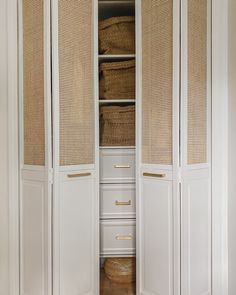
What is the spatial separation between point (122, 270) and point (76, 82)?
133 cm

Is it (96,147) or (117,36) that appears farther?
(117,36)

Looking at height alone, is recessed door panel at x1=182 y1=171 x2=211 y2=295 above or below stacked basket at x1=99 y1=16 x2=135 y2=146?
below

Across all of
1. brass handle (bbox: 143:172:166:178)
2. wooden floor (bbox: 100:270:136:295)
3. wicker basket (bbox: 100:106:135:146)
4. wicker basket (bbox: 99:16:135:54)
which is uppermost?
wicker basket (bbox: 99:16:135:54)

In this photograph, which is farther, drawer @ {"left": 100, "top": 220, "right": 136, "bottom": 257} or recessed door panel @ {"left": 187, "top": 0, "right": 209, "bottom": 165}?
drawer @ {"left": 100, "top": 220, "right": 136, "bottom": 257}

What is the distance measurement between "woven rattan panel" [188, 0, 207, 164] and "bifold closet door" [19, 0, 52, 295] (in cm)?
82

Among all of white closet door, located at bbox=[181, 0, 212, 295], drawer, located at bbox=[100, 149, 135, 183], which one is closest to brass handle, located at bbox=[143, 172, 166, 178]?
white closet door, located at bbox=[181, 0, 212, 295]

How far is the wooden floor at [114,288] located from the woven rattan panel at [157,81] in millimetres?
917

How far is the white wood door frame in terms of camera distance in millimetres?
1946

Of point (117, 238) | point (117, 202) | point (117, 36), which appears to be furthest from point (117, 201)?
point (117, 36)
